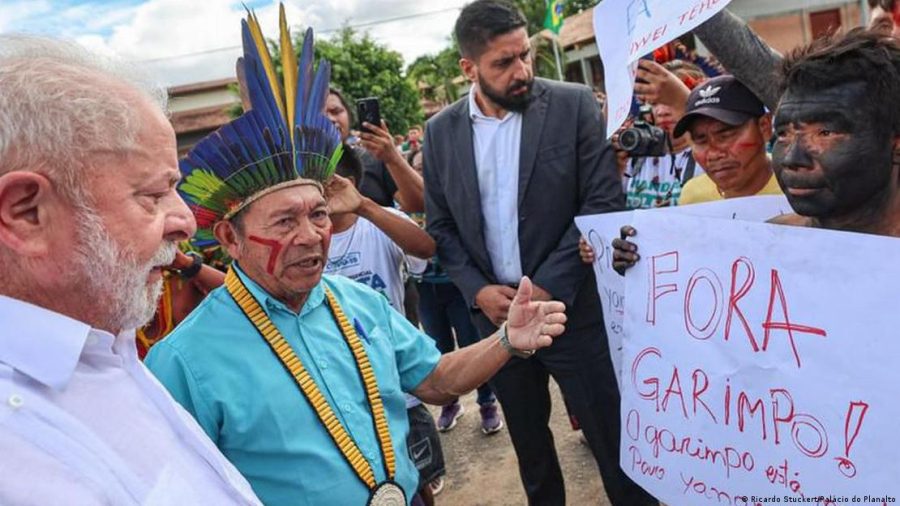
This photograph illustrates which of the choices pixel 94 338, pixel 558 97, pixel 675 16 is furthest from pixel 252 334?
pixel 558 97

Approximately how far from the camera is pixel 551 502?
2.71 metres

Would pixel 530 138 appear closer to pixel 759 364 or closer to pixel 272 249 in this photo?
pixel 272 249

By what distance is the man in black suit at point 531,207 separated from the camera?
2480 mm

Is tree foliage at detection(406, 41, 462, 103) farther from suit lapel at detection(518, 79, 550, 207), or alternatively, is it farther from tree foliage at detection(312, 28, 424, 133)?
suit lapel at detection(518, 79, 550, 207)

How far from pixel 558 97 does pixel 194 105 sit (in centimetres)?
2617

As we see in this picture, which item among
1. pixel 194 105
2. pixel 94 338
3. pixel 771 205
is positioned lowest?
pixel 194 105

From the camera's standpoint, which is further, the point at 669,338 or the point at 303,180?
the point at 303,180

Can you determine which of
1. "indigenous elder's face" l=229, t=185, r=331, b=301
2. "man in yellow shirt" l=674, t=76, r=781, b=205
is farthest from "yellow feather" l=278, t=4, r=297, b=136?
"man in yellow shirt" l=674, t=76, r=781, b=205

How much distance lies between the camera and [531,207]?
250 centimetres

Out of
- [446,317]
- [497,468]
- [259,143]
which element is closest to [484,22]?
[259,143]

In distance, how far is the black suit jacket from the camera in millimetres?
2469

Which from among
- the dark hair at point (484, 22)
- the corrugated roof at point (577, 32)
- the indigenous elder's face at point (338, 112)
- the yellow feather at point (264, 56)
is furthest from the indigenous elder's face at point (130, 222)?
the corrugated roof at point (577, 32)

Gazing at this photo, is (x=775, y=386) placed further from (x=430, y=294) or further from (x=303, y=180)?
(x=430, y=294)

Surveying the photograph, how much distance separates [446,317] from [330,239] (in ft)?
7.82
